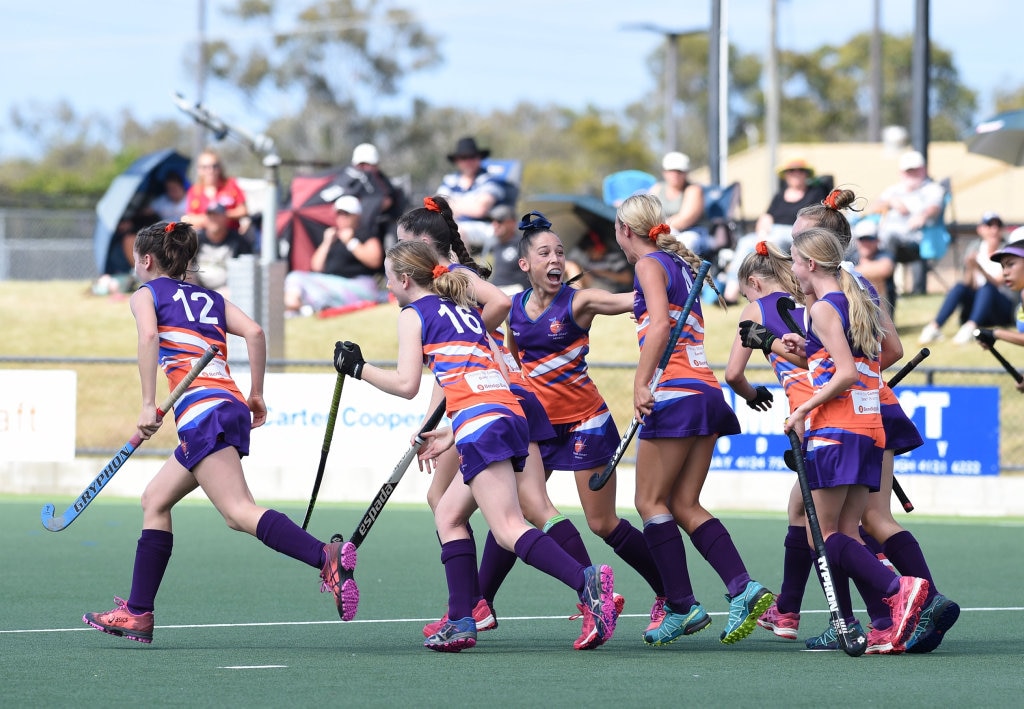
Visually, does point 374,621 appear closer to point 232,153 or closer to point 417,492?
point 417,492

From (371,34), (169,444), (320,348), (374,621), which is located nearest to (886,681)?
(374,621)

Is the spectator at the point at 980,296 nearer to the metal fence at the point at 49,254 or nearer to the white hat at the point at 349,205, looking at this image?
the white hat at the point at 349,205

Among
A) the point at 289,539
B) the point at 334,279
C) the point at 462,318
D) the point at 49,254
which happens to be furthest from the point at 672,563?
the point at 49,254

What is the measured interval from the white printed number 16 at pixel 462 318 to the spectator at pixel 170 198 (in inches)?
581

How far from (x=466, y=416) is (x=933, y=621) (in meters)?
2.00

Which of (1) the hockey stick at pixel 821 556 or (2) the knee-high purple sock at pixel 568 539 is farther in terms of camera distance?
(2) the knee-high purple sock at pixel 568 539

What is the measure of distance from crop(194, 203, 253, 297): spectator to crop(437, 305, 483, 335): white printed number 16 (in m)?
12.3

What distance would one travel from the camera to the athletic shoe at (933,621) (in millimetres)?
6594

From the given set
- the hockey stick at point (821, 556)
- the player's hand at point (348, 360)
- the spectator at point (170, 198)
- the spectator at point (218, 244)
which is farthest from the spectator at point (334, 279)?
the hockey stick at point (821, 556)

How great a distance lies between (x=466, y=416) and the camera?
660cm

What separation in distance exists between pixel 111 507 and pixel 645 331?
25.4 feet

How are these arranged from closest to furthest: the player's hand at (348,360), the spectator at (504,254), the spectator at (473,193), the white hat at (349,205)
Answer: the player's hand at (348,360)
the spectator at (504,254)
the spectator at (473,193)
the white hat at (349,205)

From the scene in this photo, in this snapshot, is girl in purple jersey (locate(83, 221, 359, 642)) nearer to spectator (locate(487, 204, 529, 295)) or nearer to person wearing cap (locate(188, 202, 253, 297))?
spectator (locate(487, 204, 529, 295))

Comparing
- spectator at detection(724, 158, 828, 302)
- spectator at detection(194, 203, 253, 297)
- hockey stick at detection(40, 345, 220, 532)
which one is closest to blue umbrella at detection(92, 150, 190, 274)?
spectator at detection(194, 203, 253, 297)
